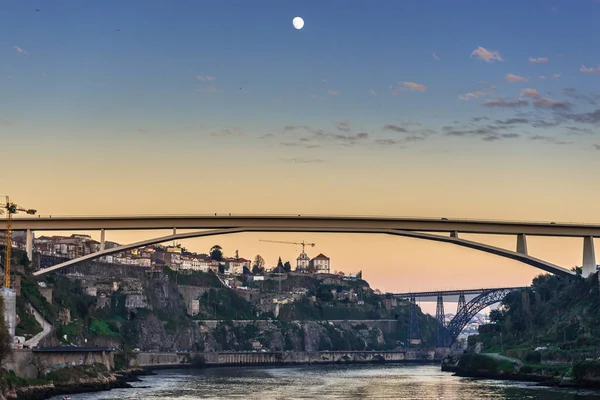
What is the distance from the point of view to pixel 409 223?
3752 inches

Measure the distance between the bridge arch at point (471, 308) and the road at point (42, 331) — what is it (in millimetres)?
91944

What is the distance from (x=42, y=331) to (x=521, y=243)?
137ft

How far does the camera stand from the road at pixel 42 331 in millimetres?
87625

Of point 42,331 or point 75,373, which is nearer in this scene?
point 75,373

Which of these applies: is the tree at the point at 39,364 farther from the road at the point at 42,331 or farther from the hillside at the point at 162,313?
the hillside at the point at 162,313

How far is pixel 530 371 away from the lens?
99.4 meters

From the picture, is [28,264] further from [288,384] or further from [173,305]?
[173,305]

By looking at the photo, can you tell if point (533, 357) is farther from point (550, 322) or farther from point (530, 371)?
point (550, 322)

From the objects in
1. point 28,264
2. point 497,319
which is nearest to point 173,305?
point 497,319

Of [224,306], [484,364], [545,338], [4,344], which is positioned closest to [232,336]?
[224,306]

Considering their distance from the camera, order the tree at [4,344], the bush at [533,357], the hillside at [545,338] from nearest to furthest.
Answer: the tree at [4,344] → the hillside at [545,338] → the bush at [533,357]

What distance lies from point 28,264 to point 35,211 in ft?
38.2

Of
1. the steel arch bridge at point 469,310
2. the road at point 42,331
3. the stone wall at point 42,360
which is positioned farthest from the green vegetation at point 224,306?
the stone wall at point 42,360

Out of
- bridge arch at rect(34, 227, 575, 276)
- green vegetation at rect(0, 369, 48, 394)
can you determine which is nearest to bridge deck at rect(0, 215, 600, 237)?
bridge arch at rect(34, 227, 575, 276)
